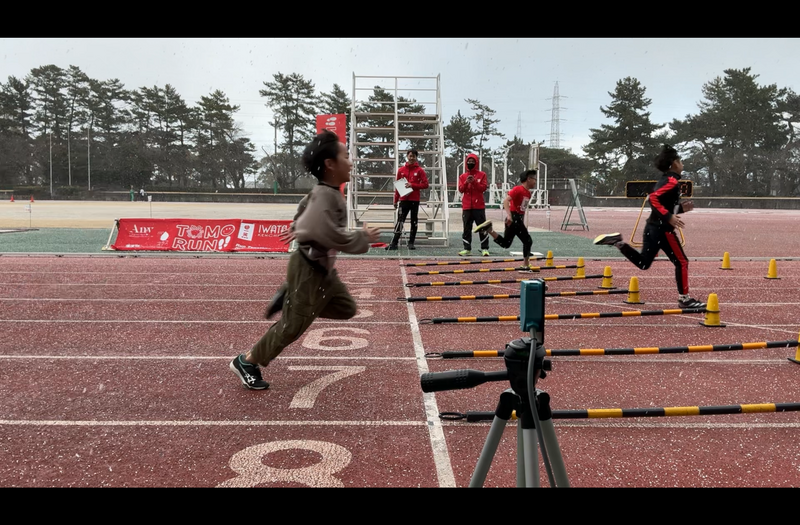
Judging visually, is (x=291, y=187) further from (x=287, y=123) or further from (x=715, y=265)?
(x=715, y=265)

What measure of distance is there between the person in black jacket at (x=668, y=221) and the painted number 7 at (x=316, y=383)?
4313 millimetres

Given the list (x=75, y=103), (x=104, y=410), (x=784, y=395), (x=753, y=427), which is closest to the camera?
(x=753, y=427)

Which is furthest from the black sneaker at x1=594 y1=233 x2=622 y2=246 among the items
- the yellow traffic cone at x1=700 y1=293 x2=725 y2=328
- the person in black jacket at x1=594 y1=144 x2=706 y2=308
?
the yellow traffic cone at x1=700 y1=293 x2=725 y2=328

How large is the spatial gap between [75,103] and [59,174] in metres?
7.17

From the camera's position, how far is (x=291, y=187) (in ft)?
182

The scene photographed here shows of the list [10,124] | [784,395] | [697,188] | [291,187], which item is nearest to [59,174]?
[10,124]

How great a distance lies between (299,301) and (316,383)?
83cm

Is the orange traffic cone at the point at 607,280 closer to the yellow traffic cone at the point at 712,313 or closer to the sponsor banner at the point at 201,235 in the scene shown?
the yellow traffic cone at the point at 712,313

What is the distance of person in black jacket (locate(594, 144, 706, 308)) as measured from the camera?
24.4 feet

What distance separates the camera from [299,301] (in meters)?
4.25

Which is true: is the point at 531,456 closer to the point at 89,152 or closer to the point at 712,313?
the point at 712,313

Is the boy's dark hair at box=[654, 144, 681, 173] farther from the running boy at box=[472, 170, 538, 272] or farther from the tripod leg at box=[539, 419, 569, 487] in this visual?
the tripod leg at box=[539, 419, 569, 487]

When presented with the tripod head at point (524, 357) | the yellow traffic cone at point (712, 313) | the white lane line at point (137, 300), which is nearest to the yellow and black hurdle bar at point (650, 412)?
the tripod head at point (524, 357)

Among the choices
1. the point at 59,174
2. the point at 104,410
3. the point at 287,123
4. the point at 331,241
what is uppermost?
the point at 287,123
